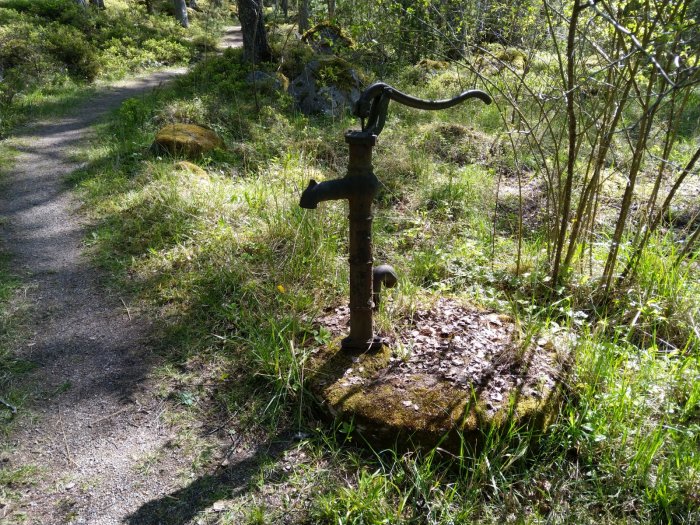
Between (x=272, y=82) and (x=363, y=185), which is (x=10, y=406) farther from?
(x=272, y=82)

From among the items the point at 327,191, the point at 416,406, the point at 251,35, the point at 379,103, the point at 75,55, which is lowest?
the point at 416,406

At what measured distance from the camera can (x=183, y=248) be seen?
3.56 m

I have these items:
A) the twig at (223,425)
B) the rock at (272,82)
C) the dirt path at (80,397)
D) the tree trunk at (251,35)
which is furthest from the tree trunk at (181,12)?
the twig at (223,425)

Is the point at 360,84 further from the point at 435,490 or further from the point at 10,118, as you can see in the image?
the point at 435,490

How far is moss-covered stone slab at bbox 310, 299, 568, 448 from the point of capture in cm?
209

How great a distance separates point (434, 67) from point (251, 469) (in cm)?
1023

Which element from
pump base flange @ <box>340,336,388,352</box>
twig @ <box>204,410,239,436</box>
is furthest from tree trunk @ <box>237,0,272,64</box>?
twig @ <box>204,410,239,436</box>

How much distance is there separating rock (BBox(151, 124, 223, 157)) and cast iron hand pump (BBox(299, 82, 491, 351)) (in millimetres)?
3732

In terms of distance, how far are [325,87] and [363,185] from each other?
21.5 ft

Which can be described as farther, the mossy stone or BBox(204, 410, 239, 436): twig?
BBox(204, 410, 239, 436): twig

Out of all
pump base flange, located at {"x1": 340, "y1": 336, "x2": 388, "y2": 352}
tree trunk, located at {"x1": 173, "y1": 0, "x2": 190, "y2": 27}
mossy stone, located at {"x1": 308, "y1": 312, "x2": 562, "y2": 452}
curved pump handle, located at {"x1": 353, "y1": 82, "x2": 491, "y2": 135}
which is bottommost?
mossy stone, located at {"x1": 308, "y1": 312, "x2": 562, "y2": 452}

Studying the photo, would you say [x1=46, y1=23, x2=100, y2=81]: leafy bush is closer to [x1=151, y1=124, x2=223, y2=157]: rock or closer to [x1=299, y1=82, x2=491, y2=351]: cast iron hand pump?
[x1=151, y1=124, x2=223, y2=157]: rock

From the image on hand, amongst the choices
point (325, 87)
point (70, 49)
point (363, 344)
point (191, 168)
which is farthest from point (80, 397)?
point (70, 49)

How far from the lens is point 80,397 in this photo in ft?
7.97
